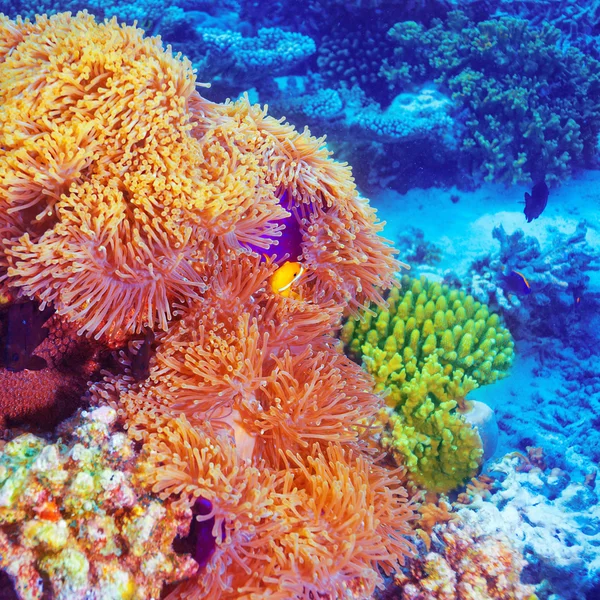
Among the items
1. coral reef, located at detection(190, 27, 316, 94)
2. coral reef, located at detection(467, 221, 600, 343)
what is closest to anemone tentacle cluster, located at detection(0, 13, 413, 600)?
coral reef, located at detection(467, 221, 600, 343)

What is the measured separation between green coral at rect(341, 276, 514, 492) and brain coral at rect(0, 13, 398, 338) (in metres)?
1.30

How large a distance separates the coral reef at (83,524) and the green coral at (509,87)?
607 cm

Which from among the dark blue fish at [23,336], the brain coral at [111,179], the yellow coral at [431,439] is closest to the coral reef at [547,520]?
the yellow coral at [431,439]

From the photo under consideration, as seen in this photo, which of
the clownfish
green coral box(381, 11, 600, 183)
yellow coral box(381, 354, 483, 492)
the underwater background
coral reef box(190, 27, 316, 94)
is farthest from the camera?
green coral box(381, 11, 600, 183)

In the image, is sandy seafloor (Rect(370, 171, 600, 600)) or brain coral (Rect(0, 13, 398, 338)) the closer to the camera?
brain coral (Rect(0, 13, 398, 338))

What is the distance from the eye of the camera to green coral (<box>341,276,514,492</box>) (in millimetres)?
3279

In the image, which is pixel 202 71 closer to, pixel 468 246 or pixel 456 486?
pixel 468 246

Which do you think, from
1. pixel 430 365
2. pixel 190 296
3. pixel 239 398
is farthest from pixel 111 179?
pixel 430 365

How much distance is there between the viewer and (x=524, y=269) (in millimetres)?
5059

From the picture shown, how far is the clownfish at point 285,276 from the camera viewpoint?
2365mm

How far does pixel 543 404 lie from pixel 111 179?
4.24 m

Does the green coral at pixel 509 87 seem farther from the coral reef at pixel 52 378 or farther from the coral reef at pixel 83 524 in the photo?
the coral reef at pixel 83 524

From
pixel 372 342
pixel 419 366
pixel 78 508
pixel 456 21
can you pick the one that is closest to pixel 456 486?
pixel 419 366

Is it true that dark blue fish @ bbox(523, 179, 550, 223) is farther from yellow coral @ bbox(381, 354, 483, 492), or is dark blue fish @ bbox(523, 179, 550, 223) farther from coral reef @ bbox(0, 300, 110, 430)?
coral reef @ bbox(0, 300, 110, 430)
